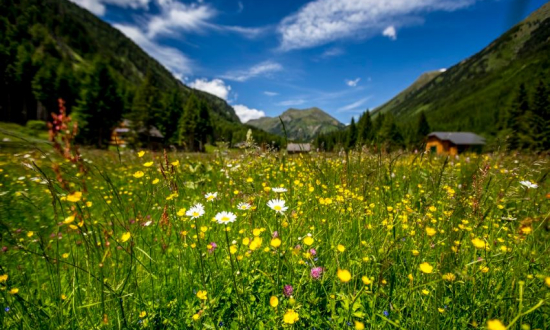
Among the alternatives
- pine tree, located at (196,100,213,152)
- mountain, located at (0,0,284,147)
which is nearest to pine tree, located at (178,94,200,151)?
pine tree, located at (196,100,213,152)

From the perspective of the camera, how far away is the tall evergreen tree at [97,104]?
131 ft

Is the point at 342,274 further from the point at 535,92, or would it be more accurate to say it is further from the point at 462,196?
the point at 535,92

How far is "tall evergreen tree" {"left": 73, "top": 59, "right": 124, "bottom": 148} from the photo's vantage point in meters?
40.0

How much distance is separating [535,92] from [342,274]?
57.8 meters

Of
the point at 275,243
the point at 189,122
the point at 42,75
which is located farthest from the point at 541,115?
the point at 42,75

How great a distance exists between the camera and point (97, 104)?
1607 inches

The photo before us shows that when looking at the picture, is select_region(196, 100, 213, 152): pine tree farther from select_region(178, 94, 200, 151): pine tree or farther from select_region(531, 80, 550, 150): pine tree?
select_region(531, 80, 550, 150): pine tree

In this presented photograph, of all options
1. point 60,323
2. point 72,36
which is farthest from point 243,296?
point 72,36

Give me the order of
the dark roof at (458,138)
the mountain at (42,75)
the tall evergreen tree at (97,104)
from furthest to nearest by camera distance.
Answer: the dark roof at (458,138) < the mountain at (42,75) < the tall evergreen tree at (97,104)

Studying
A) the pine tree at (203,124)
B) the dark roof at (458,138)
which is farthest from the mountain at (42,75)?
the dark roof at (458,138)

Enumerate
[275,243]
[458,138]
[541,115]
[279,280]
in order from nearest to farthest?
[275,243] → [279,280] → [541,115] → [458,138]

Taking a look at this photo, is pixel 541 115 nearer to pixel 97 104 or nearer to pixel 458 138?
pixel 458 138

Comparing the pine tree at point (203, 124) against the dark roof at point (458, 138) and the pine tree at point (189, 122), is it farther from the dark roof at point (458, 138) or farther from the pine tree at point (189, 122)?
the dark roof at point (458, 138)

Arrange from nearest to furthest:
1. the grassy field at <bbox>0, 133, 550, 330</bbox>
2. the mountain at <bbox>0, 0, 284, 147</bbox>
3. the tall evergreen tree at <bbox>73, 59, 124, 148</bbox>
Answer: the grassy field at <bbox>0, 133, 550, 330</bbox> → the tall evergreen tree at <bbox>73, 59, 124, 148</bbox> → the mountain at <bbox>0, 0, 284, 147</bbox>
